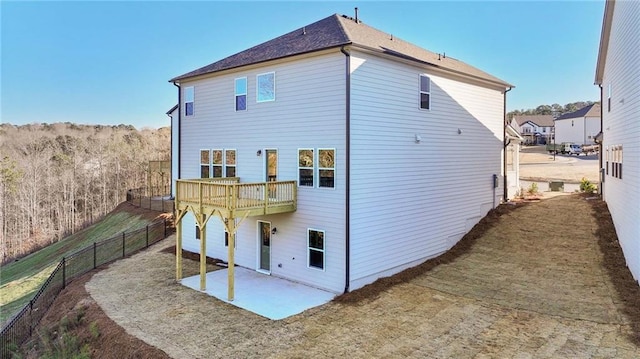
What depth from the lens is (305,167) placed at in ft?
38.1

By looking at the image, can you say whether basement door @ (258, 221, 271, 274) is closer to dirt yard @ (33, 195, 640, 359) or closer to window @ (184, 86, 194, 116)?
dirt yard @ (33, 195, 640, 359)

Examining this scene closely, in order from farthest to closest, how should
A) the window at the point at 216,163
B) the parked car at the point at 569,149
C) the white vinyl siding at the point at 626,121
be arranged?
the parked car at the point at 569,149, the window at the point at 216,163, the white vinyl siding at the point at 626,121

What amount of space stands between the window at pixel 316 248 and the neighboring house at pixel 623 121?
770cm

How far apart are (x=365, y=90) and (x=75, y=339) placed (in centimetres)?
958

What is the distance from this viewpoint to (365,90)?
10859mm

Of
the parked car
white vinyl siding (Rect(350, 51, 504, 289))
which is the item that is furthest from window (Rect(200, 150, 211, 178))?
the parked car

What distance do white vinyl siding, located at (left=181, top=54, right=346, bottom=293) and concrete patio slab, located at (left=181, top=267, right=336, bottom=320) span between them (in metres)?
0.43

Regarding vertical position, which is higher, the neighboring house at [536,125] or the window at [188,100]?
the neighboring house at [536,125]

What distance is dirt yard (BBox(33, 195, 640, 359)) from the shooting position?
746 centimetres

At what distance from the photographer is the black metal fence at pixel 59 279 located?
11.3m

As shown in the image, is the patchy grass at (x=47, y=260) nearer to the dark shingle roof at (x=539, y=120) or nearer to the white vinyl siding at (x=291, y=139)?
the white vinyl siding at (x=291, y=139)

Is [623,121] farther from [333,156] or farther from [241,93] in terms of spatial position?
[241,93]

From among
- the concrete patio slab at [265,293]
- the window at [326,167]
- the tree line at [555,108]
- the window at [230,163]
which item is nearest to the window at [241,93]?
the window at [230,163]

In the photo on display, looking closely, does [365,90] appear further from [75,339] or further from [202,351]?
[75,339]
